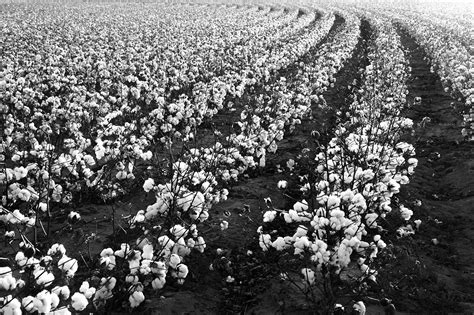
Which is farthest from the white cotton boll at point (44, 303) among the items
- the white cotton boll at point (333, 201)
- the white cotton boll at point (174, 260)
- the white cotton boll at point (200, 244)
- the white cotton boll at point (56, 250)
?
the white cotton boll at point (333, 201)

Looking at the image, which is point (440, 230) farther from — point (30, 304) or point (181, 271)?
point (30, 304)

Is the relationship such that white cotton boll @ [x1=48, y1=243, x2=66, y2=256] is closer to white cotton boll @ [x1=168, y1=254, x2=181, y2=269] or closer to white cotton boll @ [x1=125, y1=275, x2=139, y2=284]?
white cotton boll @ [x1=125, y1=275, x2=139, y2=284]

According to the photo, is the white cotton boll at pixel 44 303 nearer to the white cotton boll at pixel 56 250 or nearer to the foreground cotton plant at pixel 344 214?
the white cotton boll at pixel 56 250

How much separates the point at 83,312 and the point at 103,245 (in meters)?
1.91

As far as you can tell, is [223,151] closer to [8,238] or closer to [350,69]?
[8,238]

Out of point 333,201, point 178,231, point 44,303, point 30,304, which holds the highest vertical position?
point 333,201

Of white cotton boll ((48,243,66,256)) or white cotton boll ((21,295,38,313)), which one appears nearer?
white cotton boll ((21,295,38,313))

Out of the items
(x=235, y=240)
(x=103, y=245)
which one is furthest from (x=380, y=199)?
(x=103, y=245)

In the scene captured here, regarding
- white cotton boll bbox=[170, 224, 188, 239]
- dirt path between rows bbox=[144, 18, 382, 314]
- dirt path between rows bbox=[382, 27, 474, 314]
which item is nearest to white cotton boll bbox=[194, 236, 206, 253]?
white cotton boll bbox=[170, 224, 188, 239]

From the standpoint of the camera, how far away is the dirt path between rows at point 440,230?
707 cm

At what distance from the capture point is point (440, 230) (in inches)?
361

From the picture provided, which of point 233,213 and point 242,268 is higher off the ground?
point 242,268

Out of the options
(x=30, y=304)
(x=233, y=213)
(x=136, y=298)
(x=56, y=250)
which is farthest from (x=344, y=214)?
(x=233, y=213)

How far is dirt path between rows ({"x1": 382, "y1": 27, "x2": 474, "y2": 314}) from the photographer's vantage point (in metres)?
7.07
